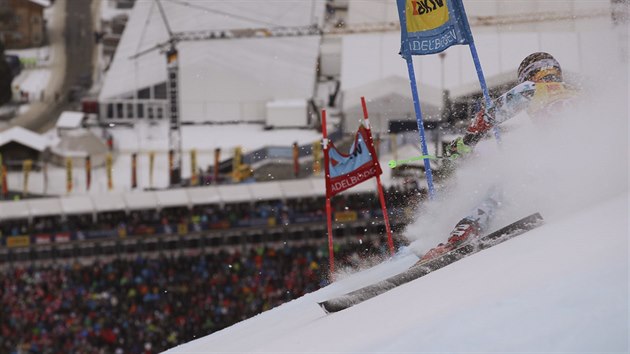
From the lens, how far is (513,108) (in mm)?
6844

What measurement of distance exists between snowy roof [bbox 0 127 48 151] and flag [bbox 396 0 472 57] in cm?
1986

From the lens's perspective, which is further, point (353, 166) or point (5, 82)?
point (5, 82)

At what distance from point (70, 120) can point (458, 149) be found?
72.4 feet

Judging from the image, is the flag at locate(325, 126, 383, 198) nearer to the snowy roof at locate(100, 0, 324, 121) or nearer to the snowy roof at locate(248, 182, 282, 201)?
the snowy roof at locate(248, 182, 282, 201)

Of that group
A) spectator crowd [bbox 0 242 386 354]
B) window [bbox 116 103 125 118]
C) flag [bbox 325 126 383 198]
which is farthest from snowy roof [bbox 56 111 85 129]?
flag [bbox 325 126 383 198]

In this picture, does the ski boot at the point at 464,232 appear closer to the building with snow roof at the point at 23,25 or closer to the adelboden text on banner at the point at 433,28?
the adelboden text on banner at the point at 433,28

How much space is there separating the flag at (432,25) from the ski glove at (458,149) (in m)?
0.77

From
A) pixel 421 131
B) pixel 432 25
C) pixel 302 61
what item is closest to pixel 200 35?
pixel 302 61

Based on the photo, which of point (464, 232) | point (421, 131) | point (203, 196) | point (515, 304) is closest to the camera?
point (515, 304)

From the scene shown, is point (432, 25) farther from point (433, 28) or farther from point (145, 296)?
point (145, 296)

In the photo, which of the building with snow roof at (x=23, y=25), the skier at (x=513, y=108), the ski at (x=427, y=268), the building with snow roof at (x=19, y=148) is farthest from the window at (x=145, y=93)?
the ski at (x=427, y=268)

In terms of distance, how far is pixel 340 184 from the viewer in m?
8.80

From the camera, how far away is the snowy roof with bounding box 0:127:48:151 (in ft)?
83.5

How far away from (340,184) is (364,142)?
0.51 meters
